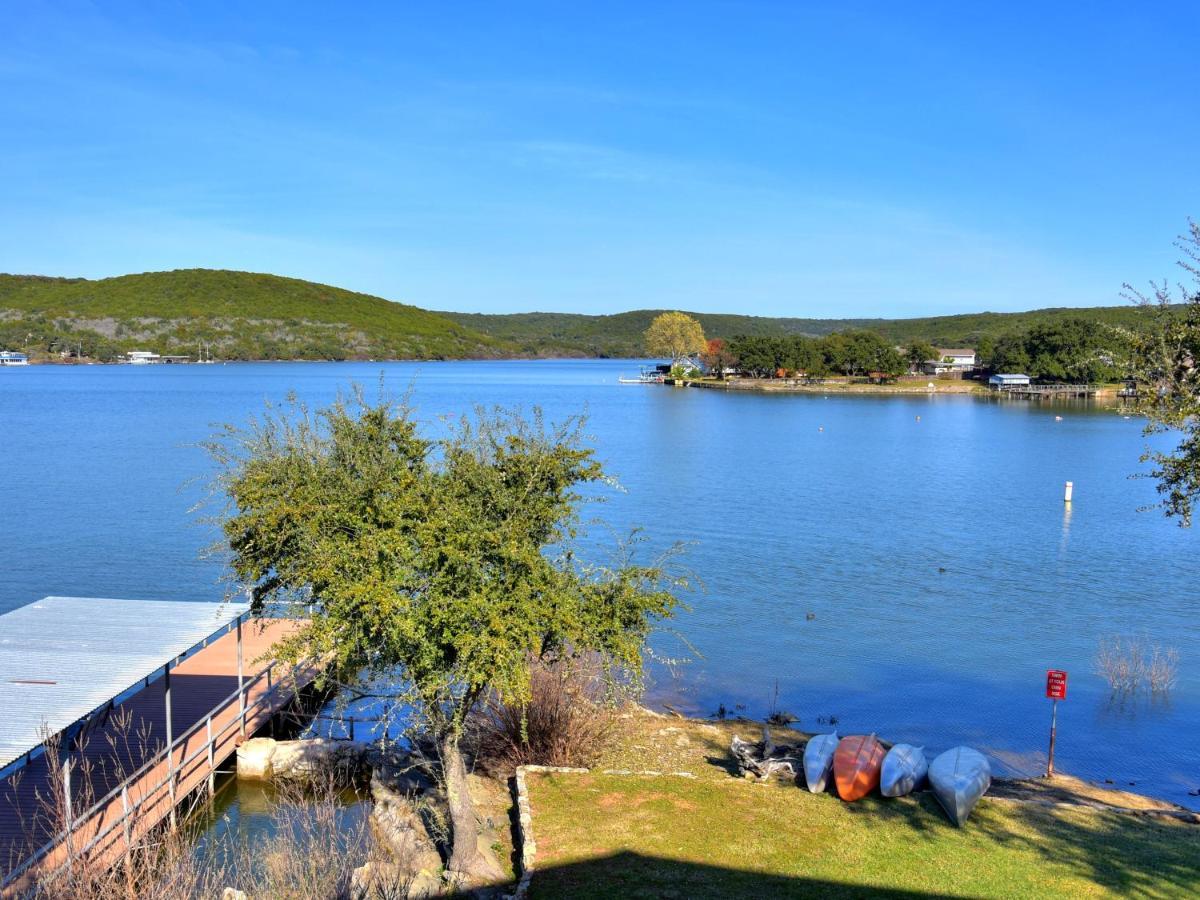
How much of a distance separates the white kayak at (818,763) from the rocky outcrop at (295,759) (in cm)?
837

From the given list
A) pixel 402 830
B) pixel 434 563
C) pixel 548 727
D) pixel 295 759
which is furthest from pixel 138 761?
pixel 434 563

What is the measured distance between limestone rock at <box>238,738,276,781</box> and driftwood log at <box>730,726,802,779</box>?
28.9 ft

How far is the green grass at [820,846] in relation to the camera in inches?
474

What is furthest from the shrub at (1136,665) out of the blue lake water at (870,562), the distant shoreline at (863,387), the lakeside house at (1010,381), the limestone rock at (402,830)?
the lakeside house at (1010,381)

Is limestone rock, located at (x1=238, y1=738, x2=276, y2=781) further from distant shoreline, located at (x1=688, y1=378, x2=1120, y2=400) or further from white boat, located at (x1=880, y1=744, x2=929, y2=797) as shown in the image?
distant shoreline, located at (x1=688, y1=378, x2=1120, y2=400)

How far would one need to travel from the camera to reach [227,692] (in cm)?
2056

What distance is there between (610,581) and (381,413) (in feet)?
14.4

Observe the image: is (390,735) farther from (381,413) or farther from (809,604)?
(809,604)

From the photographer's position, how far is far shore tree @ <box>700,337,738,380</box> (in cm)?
16150

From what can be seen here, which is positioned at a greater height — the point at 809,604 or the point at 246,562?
the point at 246,562

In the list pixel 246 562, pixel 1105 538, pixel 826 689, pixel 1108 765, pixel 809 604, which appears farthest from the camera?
pixel 1105 538

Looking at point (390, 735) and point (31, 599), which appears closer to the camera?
point (390, 735)

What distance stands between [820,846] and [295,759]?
10.0 m

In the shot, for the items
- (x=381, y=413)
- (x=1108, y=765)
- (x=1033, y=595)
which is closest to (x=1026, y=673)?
(x=1108, y=765)
